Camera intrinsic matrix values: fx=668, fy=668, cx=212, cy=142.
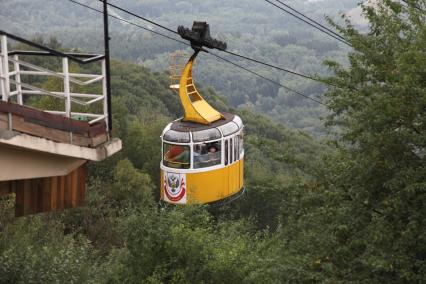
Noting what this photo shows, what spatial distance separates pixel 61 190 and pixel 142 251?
348 inches

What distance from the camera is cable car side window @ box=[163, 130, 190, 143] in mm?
17234

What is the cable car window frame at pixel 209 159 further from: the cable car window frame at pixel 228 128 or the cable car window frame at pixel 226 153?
the cable car window frame at pixel 228 128

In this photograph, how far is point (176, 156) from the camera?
59.8 ft

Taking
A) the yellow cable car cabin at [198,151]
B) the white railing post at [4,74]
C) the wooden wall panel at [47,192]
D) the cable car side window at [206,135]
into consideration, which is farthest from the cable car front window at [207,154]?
the white railing post at [4,74]

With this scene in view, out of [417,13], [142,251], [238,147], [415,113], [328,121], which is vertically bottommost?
[142,251]

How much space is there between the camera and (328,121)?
11.9m

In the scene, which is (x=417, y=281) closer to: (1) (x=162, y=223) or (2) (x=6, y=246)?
(1) (x=162, y=223)

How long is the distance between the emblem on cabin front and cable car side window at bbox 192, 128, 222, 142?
4.25ft

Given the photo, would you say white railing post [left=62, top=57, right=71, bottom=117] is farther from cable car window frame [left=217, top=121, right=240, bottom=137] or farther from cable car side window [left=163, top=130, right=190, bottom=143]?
cable car window frame [left=217, top=121, right=240, bottom=137]

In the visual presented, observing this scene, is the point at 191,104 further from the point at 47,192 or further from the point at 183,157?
the point at 47,192

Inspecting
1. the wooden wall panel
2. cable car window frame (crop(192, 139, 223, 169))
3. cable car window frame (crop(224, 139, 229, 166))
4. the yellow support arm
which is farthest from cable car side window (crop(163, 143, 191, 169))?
the wooden wall panel

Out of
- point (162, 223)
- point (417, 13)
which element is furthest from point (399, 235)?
point (162, 223)

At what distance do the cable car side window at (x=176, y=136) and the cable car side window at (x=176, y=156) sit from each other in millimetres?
274

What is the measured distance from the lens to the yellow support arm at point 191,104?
17625mm
